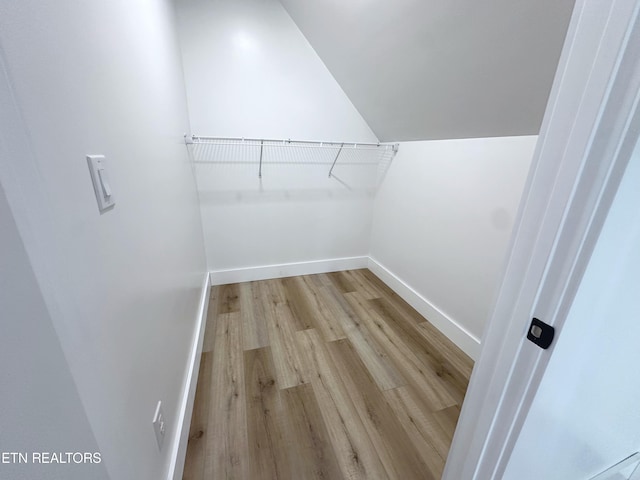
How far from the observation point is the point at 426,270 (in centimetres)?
208

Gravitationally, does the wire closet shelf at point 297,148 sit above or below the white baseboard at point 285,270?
above

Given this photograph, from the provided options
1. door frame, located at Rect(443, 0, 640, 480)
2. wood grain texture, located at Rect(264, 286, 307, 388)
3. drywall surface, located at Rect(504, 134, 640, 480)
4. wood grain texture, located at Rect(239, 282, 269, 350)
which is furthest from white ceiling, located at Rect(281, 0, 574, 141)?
wood grain texture, located at Rect(239, 282, 269, 350)

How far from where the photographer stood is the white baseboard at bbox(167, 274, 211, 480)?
0.97 metres

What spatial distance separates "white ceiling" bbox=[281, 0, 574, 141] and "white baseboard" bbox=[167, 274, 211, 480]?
205cm

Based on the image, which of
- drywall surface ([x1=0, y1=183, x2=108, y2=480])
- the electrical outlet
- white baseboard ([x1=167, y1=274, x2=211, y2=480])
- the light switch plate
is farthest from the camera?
white baseboard ([x1=167, y1=274, x2=211, y2=480])

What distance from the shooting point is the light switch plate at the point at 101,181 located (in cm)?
55

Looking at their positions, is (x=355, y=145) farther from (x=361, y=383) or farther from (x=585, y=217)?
(x=585, y=217)

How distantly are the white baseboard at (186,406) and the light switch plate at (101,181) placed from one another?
38.2 inches

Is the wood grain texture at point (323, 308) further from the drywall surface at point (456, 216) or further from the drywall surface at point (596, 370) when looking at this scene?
the drywall surface at point (596, 370)

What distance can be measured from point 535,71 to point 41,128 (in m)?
1.52

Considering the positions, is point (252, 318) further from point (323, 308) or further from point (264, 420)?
point (264, 420)

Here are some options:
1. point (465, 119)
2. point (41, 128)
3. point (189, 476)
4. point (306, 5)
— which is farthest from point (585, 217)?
point (306, 5)

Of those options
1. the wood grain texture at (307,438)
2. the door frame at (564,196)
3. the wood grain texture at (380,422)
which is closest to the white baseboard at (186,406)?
the wood grain texture at (307,438)

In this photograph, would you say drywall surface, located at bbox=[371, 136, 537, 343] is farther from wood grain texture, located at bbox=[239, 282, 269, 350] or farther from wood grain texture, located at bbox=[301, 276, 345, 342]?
wood grain texture, located at bbox=[239, 282, 269, 350]
